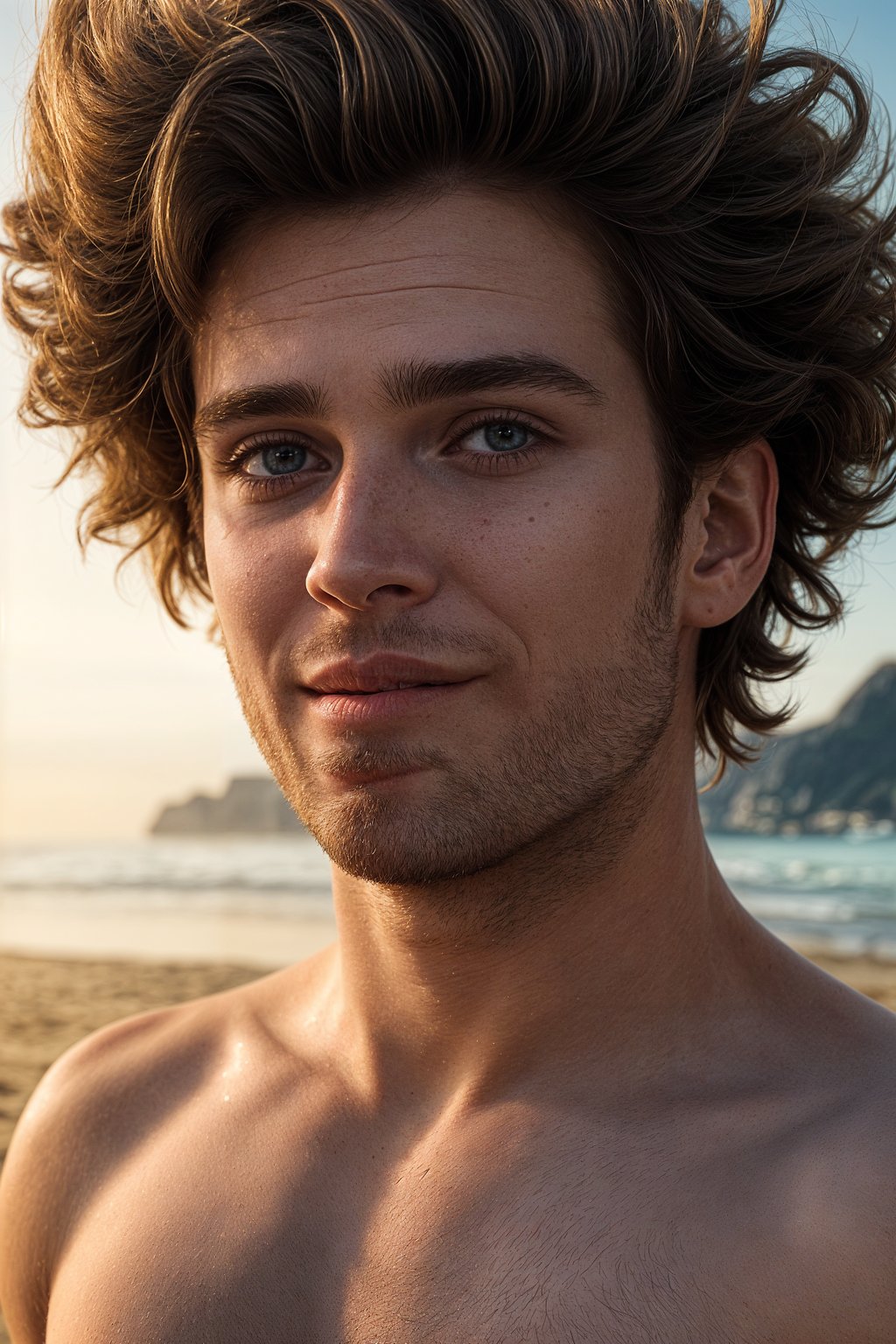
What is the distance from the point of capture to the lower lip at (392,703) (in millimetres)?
1855

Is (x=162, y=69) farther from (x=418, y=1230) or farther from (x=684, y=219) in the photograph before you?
(x=418, y=1230)

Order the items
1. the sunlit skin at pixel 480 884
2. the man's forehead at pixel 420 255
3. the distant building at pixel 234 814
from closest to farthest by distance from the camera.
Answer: the sunlit skin at pixel 480 884
the man's forehead at pixel 420 255
the distant building at pixel 234 814

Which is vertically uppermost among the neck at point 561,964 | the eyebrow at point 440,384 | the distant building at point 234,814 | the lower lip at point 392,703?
the eyebrow at point 440,384

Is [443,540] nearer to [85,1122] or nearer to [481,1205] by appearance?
[481,1205]

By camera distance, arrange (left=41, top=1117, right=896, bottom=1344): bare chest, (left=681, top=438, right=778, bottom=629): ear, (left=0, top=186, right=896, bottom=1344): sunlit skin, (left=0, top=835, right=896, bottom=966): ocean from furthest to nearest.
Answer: (left=0, top=835, right=896, bottom=966): ocean → (left=681, top=438, right=778, bottom=629): ear → (left=0, top=186, right=896, bottom=1344): sunlit skin → (left=41, top=1117, right=896, bottom=1344): bare chest

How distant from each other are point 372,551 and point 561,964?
738 mm

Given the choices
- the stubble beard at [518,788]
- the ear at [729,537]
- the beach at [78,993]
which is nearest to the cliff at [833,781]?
the beach at [78,993]

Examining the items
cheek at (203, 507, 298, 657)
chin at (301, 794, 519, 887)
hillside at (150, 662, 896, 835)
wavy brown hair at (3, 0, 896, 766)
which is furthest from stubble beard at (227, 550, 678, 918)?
hillside at (150, 662, 896, 835)

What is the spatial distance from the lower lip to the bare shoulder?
89cm

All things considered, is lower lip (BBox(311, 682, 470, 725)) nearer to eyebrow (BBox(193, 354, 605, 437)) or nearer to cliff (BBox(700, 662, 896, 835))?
eyebrow (BBox(193, 354, 605, 437))

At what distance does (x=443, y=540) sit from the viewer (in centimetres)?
187

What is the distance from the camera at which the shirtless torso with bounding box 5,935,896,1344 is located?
5.46ft

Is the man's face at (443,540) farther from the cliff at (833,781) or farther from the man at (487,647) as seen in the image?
the cliff at (833,781)

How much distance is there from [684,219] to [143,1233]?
1927 mm
